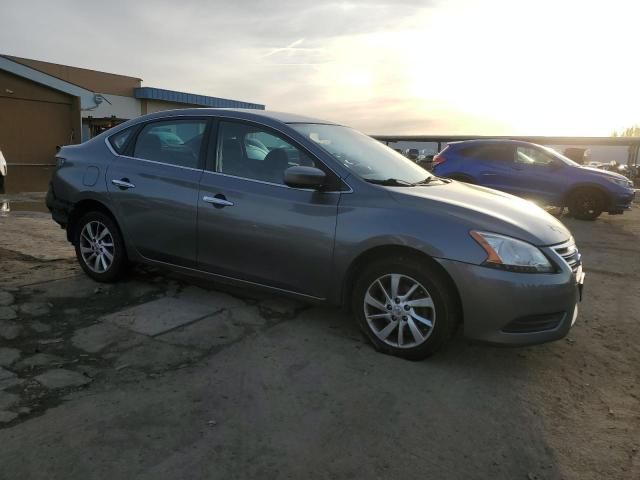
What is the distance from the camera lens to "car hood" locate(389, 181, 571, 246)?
340 centimetres

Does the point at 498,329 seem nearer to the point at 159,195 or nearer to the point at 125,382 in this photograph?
the point at 125,382

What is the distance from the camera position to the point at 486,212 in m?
3.52

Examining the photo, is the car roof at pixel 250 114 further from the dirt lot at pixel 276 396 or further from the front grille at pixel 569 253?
the front grille at pixel 569 253

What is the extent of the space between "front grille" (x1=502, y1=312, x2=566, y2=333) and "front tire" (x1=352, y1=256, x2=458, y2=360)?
0.36 metres

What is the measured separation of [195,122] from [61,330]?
196 cm

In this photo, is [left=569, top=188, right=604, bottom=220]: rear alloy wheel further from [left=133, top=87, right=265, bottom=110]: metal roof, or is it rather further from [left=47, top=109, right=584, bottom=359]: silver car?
[left=133, top=87, right=265, bottom=110]: metal roof

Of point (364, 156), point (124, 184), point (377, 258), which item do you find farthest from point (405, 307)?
point (124, 184)

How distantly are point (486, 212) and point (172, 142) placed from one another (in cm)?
269

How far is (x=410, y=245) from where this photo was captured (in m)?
3.45

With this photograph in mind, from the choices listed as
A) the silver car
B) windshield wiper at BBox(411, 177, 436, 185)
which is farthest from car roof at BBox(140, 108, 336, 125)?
windshield wiper at BBox(411, 177, 436, 185)

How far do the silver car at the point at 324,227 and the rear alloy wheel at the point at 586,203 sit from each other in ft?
25.4

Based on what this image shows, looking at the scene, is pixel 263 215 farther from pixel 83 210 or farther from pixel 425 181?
pixel 83 210

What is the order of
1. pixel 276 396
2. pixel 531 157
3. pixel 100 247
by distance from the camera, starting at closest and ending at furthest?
pixel 276 396
pixel 100 247
pixel 531 157

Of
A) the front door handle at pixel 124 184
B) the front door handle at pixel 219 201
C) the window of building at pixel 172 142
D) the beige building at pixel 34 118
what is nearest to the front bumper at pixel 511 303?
the front door handle at pixel 219 201
